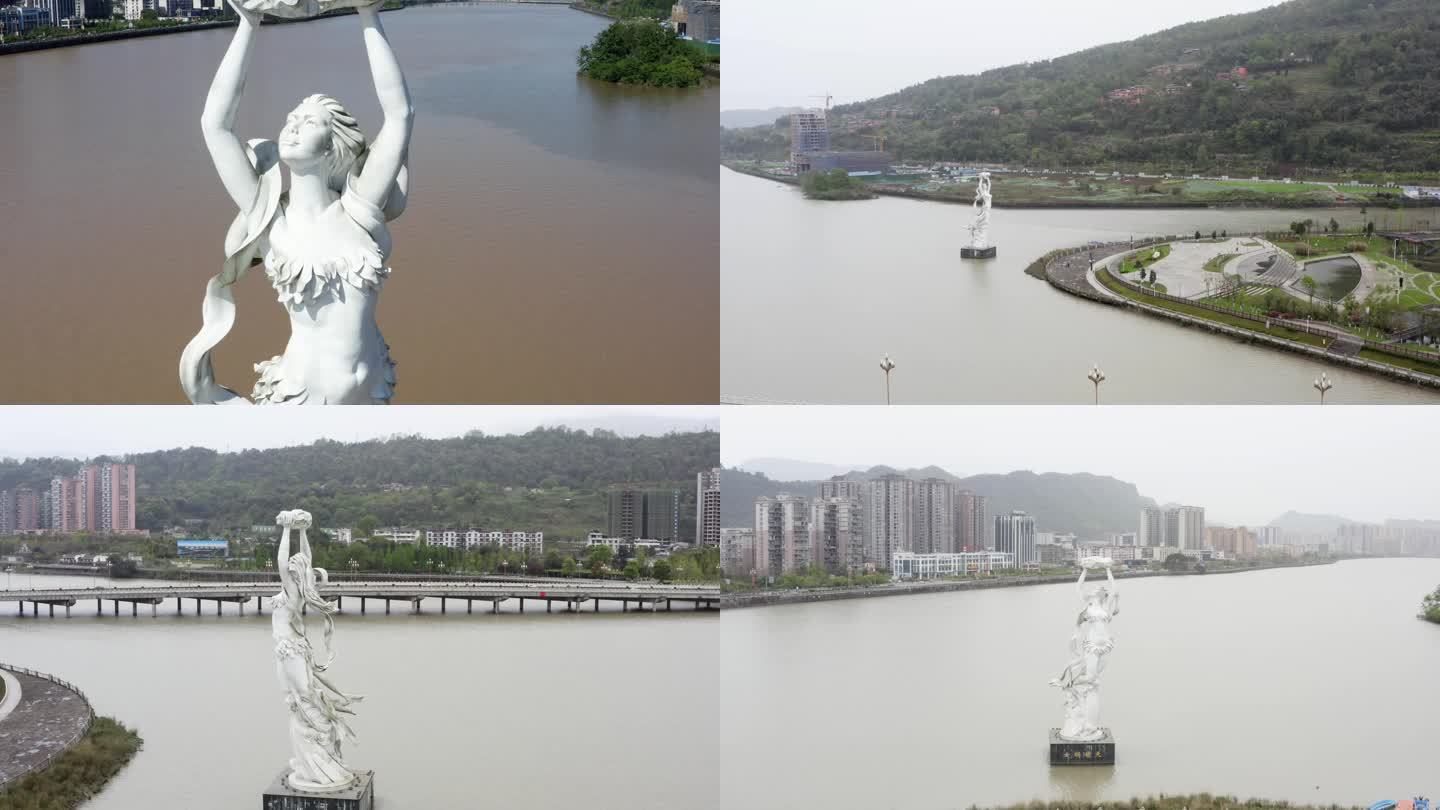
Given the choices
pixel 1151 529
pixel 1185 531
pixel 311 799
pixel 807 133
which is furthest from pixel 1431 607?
pixel 311 799

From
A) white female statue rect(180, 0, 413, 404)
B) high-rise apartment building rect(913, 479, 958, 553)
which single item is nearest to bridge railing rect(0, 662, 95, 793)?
white female statue rect(180, 0, 413, 404)

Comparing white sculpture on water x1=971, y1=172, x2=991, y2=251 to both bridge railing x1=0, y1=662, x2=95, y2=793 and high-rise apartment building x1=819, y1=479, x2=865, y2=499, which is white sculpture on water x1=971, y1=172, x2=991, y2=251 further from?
bridge railing x1=0, y1=662, x2=95, y2=793

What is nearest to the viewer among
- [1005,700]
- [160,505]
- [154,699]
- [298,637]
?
[298,637]

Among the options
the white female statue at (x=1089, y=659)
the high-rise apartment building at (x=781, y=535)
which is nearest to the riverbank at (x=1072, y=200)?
the high-rise apartment building at (x=781, y=535)

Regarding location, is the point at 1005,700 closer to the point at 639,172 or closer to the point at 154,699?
the point at 154,699

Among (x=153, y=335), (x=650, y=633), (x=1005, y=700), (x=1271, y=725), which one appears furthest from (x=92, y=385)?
(x=1271, y=725)

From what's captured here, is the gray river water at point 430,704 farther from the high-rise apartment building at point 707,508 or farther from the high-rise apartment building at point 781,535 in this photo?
the high-rise apartment building at point 707,508

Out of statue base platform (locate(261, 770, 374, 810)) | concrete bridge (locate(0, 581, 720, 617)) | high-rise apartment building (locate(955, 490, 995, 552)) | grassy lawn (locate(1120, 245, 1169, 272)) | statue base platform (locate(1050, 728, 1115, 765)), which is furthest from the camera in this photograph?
grassy lawn (locate(1120, 245, 1169, 272))
